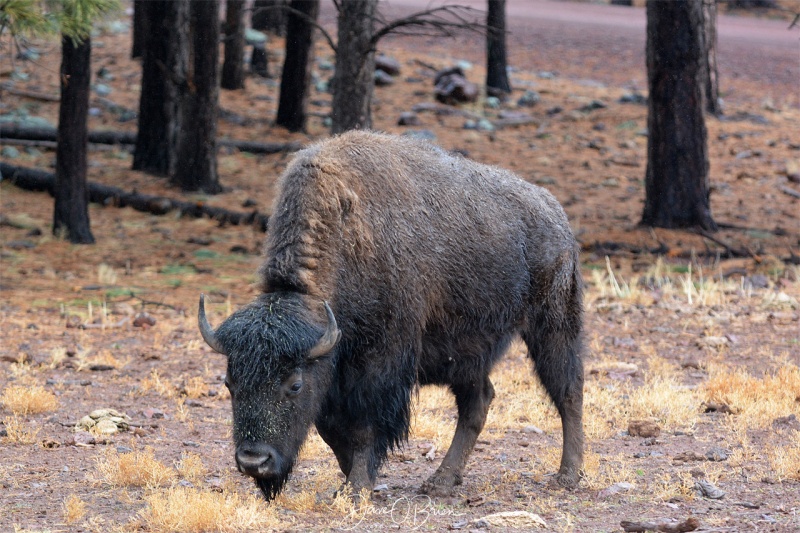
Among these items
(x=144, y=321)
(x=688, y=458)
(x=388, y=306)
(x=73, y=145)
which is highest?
(x=388, y=306)

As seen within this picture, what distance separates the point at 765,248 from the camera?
15.2 m

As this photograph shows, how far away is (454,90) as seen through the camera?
2494cm

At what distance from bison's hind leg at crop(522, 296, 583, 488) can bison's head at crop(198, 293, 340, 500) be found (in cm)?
191

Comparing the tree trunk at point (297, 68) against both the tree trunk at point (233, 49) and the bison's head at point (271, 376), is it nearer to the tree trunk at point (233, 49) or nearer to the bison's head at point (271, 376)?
the tree trunk at point (233, 49)

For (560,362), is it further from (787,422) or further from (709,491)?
(787,422)

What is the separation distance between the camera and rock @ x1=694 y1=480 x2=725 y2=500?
6.23 m

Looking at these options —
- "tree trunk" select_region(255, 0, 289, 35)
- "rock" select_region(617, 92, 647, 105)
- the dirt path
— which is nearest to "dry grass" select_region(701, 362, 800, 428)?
"rock" select_region(617, 92, 647, 105)

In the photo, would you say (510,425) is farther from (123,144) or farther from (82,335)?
(123,144)

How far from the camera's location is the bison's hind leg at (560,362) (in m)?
7.12

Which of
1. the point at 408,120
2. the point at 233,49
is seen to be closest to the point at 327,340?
the point at 408,120

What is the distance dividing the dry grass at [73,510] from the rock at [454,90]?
2002 centimetres

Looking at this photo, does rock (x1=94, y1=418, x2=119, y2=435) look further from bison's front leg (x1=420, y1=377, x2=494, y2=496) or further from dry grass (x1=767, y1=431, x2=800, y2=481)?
dry grass (x1=767, y1=431, x2=800, y2=481)

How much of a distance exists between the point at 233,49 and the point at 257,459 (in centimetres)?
1969

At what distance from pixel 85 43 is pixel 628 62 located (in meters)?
22.4
